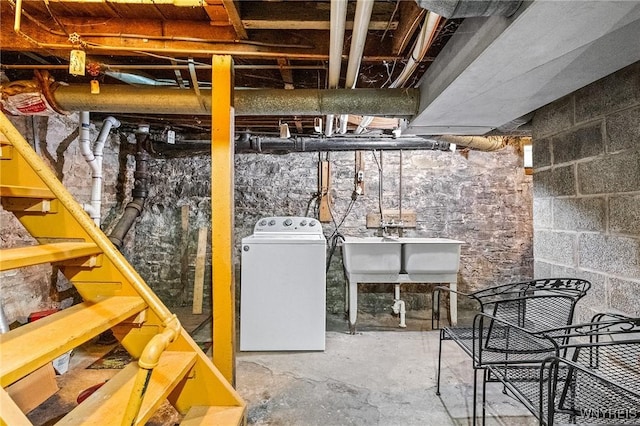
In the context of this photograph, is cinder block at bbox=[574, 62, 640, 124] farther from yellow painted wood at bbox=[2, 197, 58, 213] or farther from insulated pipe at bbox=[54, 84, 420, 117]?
yellow painted wood at bbox=[2, 197, 58, 213]

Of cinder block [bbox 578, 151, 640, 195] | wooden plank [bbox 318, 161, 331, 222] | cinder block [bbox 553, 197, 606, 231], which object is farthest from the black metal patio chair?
wooden plank [bbox 318, 161, 331, 222]

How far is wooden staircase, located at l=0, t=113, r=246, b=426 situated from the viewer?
990 millimetres

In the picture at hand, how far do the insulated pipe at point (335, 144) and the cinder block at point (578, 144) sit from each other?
1.78 m

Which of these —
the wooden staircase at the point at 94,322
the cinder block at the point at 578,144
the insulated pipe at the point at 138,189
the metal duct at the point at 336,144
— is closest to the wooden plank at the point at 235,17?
the wooden staircase at the point at 94,322

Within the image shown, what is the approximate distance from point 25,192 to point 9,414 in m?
0.80

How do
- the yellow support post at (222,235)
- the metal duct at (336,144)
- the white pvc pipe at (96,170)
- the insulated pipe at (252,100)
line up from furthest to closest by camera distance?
the metal duct at (336,144), the white pvc pipe at (96,170), the insulated pipe at (252,100), the yellow support post at (222,235)

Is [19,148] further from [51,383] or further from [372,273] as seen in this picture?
[372,273]

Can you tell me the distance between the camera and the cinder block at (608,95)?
5.35ft

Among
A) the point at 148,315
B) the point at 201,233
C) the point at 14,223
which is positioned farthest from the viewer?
the point at 201,233

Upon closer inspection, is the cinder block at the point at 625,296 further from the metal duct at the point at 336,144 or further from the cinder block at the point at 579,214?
the metal duct at the point at 336,144

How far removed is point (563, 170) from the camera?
2109 millimetres

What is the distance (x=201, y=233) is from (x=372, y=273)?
205cm

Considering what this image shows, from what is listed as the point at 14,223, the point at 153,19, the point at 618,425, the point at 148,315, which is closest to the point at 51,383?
the point at 148,315

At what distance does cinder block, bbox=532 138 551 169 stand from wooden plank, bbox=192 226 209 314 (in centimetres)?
335
